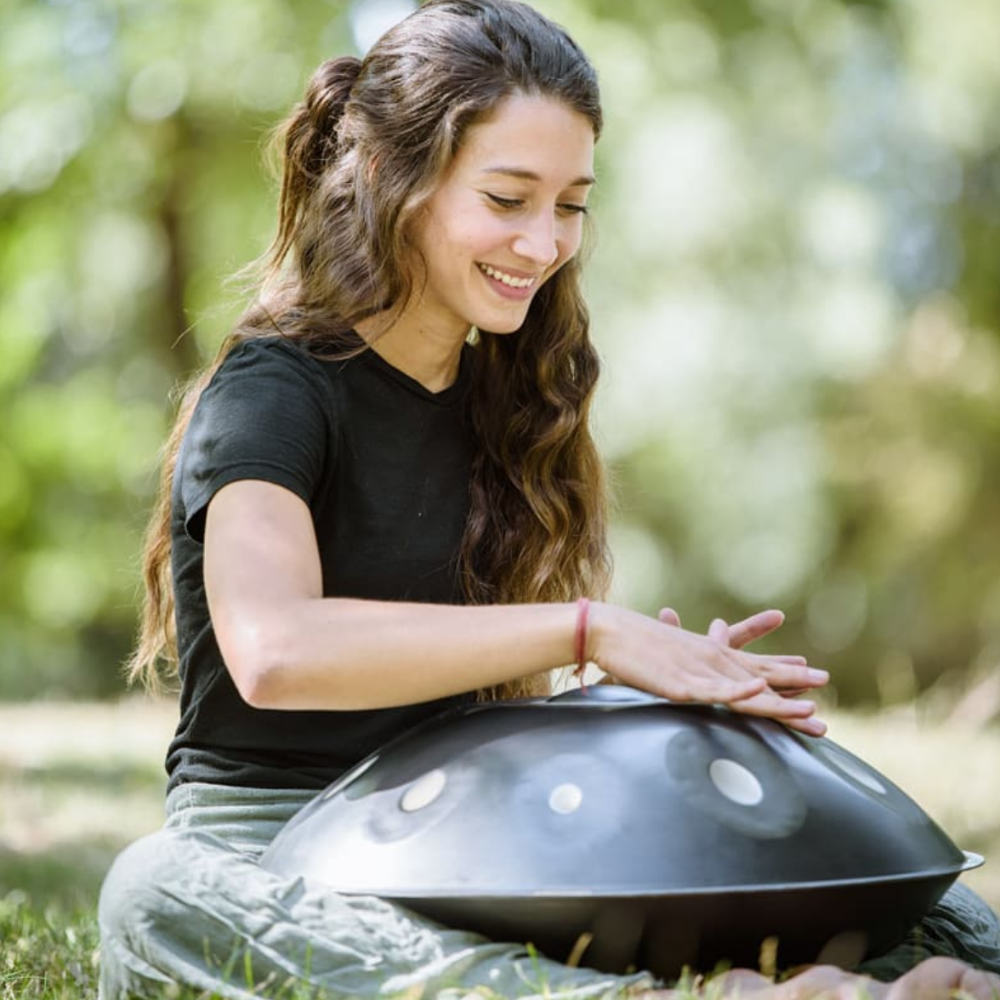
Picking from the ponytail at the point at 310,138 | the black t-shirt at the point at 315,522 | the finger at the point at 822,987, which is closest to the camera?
the finger at the point at 822,987

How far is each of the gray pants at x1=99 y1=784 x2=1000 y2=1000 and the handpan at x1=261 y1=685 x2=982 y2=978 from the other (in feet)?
0.16

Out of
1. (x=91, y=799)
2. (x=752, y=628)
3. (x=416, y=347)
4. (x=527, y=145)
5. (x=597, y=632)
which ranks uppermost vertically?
(x=527, y=145)

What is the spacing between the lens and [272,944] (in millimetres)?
2646

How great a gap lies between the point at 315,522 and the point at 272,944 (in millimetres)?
854

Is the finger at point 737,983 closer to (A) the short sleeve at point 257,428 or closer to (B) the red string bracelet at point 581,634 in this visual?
(B) the red string bracelet at point 581,634

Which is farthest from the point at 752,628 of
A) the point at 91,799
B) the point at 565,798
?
the point at 91,799

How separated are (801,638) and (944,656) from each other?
67.2 inches

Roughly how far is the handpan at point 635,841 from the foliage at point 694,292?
25.8ft

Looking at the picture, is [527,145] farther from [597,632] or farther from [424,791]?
[424,791]

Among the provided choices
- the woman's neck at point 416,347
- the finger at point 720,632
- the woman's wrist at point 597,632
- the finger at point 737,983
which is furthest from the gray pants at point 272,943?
the woman's neck at point 416,347

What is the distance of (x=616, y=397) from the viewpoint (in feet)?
46.4

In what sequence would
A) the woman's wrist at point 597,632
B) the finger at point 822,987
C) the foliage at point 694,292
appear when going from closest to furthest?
1. the finger at point 822,987
2. the woman's wrist at point 597,632
3. the foliage at point 694,292

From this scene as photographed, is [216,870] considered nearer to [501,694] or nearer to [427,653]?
[427,653]

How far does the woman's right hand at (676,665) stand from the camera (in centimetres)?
275
